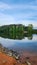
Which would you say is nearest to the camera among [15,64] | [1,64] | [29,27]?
[1,64]

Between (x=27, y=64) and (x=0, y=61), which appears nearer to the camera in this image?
(x=0, y=61)

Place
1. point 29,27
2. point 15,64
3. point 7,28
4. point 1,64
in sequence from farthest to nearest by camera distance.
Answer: point 7,28 → point 29,27 → point 15,64 → point 1,64

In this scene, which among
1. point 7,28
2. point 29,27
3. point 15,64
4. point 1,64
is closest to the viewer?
point 1,64

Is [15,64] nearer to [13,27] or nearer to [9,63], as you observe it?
[9,63]

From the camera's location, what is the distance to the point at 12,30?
125250mm

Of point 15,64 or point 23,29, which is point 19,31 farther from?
point 15,64

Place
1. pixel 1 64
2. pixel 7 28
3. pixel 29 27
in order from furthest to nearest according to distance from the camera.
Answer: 1. pixel 7 28
2. pixel 29 27
3. pixel 1 64

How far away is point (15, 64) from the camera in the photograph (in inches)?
647

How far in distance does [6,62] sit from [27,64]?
255cm

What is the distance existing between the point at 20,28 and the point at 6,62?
362 ft

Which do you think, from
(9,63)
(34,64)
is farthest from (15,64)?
(34,64)

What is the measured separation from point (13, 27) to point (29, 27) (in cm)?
1130

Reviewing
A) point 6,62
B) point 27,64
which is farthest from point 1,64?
point 27,64

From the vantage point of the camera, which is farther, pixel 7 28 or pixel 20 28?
pixel 7 28
